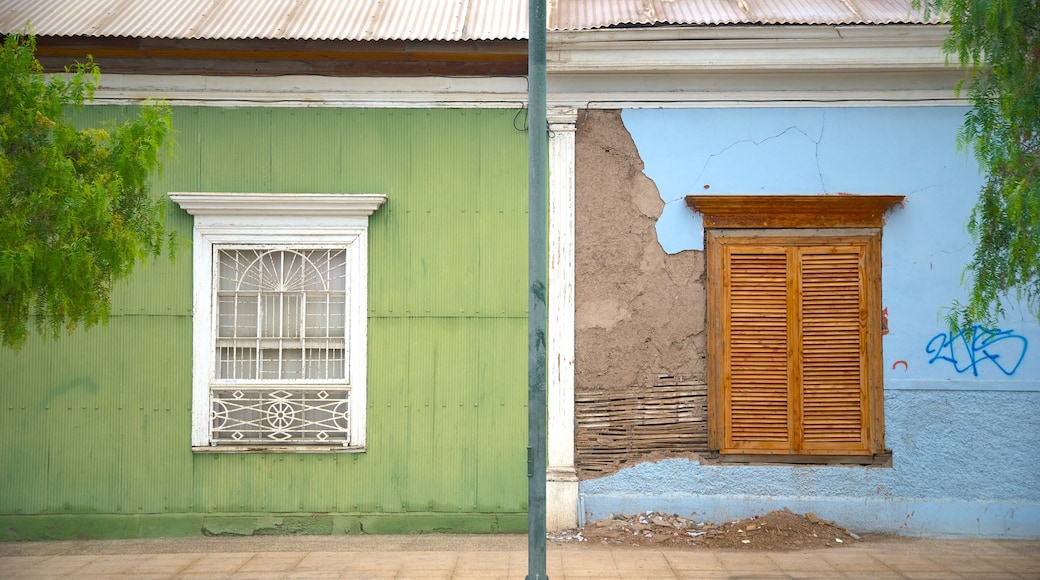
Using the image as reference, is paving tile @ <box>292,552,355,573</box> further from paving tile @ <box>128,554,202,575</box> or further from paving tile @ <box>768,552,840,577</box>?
paving tile @ <box>768,552,840,577</box>

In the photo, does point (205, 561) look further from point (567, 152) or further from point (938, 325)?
point (938, 325)

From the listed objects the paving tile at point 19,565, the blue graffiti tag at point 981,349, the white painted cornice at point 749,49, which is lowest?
the paving tile at point 19,565

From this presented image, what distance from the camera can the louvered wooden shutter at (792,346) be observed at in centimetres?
789

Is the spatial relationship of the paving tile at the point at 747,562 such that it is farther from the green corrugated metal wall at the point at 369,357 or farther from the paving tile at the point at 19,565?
the paving tile at the point at 19,565

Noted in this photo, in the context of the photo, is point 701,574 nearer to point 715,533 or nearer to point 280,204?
point 715,533

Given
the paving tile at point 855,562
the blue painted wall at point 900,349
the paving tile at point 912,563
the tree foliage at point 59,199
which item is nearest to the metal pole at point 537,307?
the tree foliage at point 59,199

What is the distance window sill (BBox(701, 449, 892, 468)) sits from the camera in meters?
7.86

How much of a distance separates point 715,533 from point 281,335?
4092 mm

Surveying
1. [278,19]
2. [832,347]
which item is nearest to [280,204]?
[278,19]

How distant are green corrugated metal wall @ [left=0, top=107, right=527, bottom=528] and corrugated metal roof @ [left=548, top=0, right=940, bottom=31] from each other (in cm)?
117

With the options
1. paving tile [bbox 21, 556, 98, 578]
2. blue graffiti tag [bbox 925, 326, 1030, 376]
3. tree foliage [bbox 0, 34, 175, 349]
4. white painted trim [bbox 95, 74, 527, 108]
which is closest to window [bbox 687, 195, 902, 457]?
blue graffiti tag [bbox 925, 326, 1030, 376]

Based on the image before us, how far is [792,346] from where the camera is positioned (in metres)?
7.95

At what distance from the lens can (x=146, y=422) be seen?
7926mm

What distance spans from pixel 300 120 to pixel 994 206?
18.2 ft
